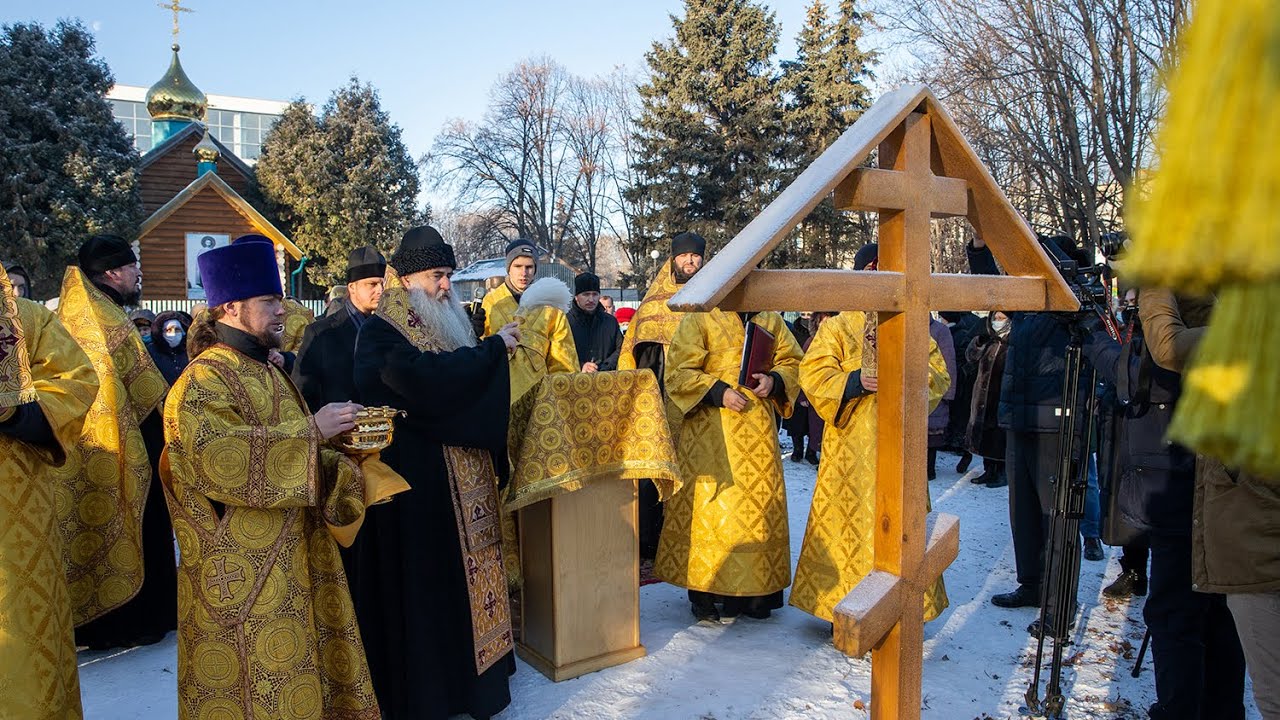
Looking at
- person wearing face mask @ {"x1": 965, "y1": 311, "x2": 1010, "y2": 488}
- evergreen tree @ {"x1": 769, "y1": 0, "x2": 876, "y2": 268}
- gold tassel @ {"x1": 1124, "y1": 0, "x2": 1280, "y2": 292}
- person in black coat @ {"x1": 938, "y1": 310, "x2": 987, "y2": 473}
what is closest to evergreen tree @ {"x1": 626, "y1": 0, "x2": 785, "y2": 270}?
evergreen tree @ {"x1": 769, "y1": 0, "x2": 876, "y2": 268}

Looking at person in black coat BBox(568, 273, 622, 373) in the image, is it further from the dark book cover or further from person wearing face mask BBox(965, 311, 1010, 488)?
person wearing face mask BBox(965, 311, 1010, 488)

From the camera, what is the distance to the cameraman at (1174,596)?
3.36 metres

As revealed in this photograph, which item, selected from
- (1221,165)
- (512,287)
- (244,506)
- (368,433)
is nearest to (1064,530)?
(368,433)

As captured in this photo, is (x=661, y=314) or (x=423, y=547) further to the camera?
(x=661, y=314)

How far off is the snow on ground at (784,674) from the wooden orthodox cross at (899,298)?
2011mm

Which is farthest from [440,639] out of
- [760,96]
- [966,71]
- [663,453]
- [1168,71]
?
[760,96]

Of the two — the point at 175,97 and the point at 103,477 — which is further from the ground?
the point at 175,97

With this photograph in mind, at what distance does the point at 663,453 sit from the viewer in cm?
445

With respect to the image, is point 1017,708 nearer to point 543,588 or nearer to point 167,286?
point 543,588

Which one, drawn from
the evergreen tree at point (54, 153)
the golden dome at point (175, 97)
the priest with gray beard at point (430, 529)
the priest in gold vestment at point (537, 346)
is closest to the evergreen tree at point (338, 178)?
the evergreen tree at point (54, 153)

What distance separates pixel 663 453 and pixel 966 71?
9121 mm

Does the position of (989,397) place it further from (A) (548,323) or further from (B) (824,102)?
(B) (824,102)

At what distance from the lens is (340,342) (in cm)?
514

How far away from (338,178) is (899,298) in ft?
91.5
